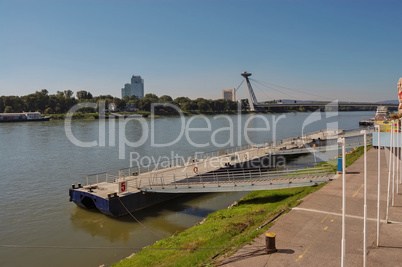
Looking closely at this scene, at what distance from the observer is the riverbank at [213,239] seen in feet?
36.4

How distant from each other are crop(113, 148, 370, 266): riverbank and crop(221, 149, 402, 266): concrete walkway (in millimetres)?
593

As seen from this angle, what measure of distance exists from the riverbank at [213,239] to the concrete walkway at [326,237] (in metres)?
0.59

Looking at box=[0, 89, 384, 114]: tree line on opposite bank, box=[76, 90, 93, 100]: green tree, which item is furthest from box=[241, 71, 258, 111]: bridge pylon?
box=[76, 90, 93, 100]: green tree

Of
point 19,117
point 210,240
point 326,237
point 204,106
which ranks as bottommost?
point 210,240

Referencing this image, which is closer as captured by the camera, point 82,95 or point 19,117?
point 19,117

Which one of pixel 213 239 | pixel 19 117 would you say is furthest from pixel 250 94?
pixel 213 239

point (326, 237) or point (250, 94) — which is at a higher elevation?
point (250, 94)

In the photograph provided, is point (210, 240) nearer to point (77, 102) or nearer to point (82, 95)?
point (77, 102)

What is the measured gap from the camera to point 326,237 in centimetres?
1148

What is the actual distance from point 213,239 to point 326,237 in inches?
170

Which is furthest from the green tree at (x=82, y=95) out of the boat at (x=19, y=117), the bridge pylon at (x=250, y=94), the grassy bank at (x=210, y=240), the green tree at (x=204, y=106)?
the grassy bank at (x=210, y=240)

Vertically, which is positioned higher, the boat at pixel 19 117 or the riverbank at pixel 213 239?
the boat at pixel 19 117

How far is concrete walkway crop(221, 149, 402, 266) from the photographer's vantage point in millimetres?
9891

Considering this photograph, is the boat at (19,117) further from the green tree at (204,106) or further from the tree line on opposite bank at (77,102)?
the green tree at (204,106)
